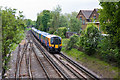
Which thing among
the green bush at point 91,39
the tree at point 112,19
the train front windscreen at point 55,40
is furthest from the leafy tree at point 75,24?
the tree at point 112,19

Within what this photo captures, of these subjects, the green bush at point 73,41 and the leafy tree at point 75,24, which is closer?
the green bush at point 73,41

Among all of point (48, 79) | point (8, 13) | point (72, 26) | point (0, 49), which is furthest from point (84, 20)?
point (0, 49)

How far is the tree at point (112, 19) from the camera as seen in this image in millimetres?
11044

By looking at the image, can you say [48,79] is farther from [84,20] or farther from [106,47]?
[84,20]

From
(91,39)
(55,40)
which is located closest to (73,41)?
(55,40)

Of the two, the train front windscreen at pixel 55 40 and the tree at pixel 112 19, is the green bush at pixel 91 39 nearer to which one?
the tree at pixel 112 19

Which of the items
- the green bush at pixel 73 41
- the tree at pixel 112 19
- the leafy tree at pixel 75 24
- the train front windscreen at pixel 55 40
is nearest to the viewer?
the tree at pixel 112 19

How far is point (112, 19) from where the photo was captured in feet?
38.1

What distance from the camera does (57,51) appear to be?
21328 mm

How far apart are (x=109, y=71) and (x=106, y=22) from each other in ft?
14.7

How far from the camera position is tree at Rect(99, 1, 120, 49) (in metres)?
11.0

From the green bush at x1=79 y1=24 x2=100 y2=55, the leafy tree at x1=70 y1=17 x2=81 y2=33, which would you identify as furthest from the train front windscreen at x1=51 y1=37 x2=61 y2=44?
the leafy tree at x1=70 y1=17 x2=81 y2=33

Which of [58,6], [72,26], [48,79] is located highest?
[58,6]

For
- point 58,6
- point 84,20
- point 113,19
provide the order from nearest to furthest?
1. point 113,19
2. point 84,20
3. point 58,6
